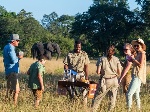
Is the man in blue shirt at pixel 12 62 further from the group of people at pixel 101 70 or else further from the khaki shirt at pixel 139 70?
the khaki shirt at pixel 139 70

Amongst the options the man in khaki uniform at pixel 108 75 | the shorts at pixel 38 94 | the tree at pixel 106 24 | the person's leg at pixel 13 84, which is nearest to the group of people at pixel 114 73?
the man in khaki uniform at pixel 108 75

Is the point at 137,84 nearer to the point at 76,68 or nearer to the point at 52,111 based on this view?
the point at 76,68

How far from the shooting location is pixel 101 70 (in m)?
8.41

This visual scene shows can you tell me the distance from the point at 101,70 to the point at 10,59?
6.45 ft

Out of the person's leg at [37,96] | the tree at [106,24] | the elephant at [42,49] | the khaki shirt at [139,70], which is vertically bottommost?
the person's leg at [37,96]

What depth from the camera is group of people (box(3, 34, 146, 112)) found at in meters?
8.33

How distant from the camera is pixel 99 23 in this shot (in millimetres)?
52750

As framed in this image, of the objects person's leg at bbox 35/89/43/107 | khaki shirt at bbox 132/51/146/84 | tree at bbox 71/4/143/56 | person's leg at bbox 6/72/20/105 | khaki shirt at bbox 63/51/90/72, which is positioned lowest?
person's leg at bbox 35/89/43/107

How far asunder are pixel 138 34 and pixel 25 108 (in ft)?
141

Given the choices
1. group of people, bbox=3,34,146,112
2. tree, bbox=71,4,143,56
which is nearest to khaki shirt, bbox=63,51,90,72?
group of people, bbox=3,34,146,112

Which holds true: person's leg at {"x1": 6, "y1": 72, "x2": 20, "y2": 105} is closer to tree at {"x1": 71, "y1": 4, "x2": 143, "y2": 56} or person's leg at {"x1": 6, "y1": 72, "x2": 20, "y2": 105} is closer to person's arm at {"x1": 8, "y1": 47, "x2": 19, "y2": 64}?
person's arm at {"x1": 8, "y1": 47, "x2": 19, "y2": 64}

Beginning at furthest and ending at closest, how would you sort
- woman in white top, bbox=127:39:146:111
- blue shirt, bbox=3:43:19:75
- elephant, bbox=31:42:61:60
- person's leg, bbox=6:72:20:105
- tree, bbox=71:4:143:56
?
1. tree, bbox=71:4:143:56
2. person's leg, bbox=6:72:20:105
3. blue shirt, bbox=3:43:19:75
4. woman in white top, bbox=127:39:146:111
5. elephant, bbox=31:42:61:60

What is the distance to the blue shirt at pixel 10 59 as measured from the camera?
8625 millimetres

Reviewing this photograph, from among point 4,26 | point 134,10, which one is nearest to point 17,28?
point 4,26
